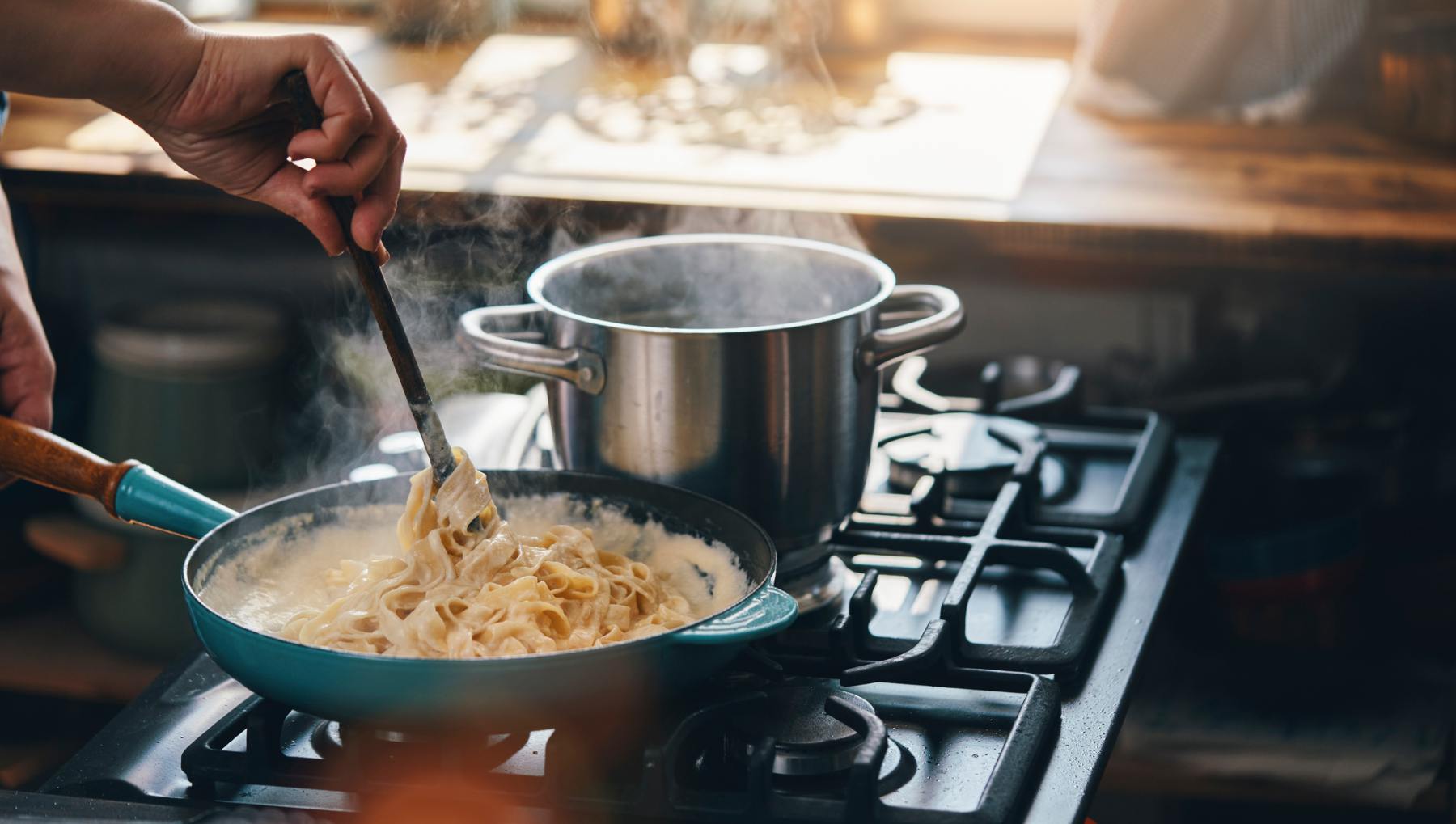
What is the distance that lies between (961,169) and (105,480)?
169 centimetres

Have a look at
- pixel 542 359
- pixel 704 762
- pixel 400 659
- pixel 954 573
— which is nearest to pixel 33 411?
pixel 542 359

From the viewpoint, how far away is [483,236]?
2527 millimetres

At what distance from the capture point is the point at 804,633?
1.20 metres

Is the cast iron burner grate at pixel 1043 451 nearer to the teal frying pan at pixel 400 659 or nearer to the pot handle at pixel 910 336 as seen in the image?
the pot handle at pixel 910 336

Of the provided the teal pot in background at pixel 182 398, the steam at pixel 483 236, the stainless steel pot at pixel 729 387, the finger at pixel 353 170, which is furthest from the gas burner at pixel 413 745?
the teal pot in background at pixel 182 398

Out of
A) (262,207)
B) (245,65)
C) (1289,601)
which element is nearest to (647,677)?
(245,65)

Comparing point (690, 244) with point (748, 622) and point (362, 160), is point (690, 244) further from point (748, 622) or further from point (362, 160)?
point (748, 622)

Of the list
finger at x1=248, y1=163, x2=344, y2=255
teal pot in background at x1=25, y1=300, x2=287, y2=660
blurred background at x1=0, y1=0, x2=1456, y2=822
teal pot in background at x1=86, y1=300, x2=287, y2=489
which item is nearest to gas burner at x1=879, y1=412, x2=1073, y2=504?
blurred background at x1=0, y1=0, x2=1456, y2=822

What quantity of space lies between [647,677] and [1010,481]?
64 cm

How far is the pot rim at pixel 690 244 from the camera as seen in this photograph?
3.97ft

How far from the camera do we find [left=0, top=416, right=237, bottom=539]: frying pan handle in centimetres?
113

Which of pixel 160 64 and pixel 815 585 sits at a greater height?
pixel 160 64

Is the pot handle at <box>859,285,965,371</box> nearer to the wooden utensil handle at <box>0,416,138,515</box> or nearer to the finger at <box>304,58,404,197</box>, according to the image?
the finger at <box>304,58,404,197</box>

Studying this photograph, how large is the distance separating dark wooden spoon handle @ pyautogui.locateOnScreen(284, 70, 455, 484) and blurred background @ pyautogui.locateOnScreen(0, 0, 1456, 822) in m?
0.62
